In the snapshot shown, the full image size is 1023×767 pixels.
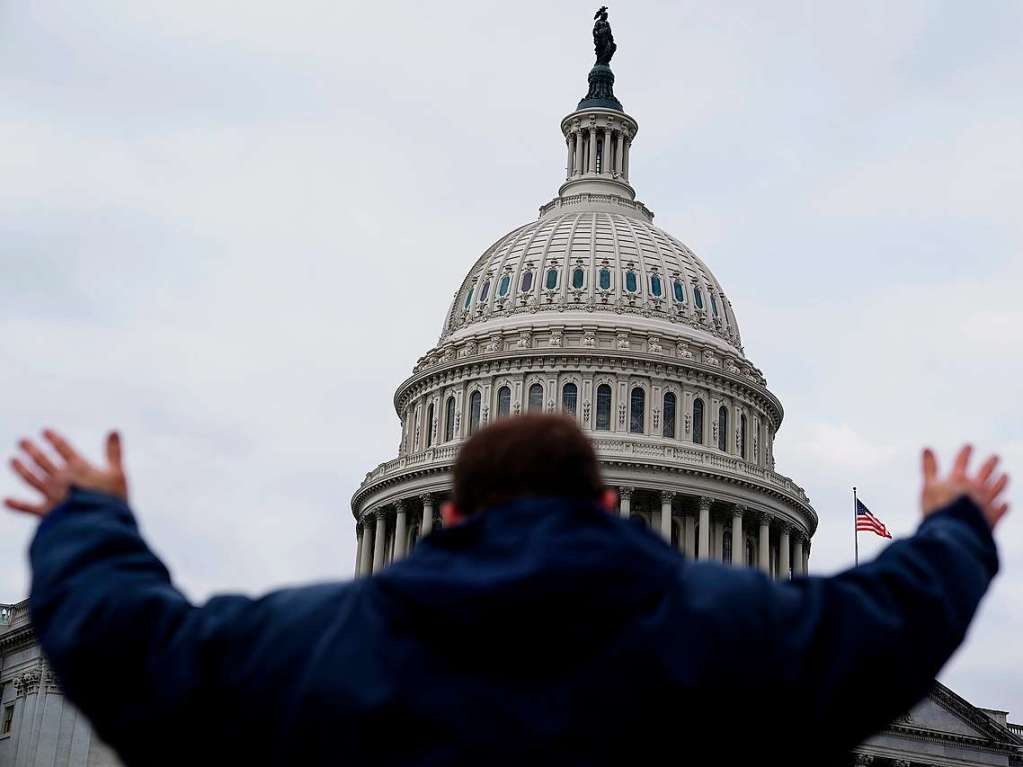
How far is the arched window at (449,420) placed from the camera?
87.1 metres

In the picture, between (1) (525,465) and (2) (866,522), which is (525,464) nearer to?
(1) (525,465)

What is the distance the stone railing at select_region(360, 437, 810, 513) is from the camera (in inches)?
3194

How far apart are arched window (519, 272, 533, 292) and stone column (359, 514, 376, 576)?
15.7 metres

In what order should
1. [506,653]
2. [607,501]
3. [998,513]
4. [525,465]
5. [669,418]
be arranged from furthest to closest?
[669,418]
[998,513]
[607,501]
[525,465]
[506,653]

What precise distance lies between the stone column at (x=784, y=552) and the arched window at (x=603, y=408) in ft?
37.3

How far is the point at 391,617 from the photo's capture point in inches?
131

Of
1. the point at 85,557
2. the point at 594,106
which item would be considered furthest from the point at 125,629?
the point at 594,106

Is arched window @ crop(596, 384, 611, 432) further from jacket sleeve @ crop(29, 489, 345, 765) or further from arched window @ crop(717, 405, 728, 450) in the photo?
jacket sleeve @ crop(29, 489, 345, 765)

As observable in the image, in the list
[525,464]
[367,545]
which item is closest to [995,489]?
[525,464]

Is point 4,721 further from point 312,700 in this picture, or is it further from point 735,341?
point 312,700

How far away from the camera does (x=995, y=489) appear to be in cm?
399

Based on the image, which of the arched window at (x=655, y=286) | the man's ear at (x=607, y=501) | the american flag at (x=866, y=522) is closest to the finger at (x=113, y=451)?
the man's ear at (x=607, y=501)

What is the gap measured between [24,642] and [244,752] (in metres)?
73.8

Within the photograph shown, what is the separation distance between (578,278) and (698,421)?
11.0 metres
